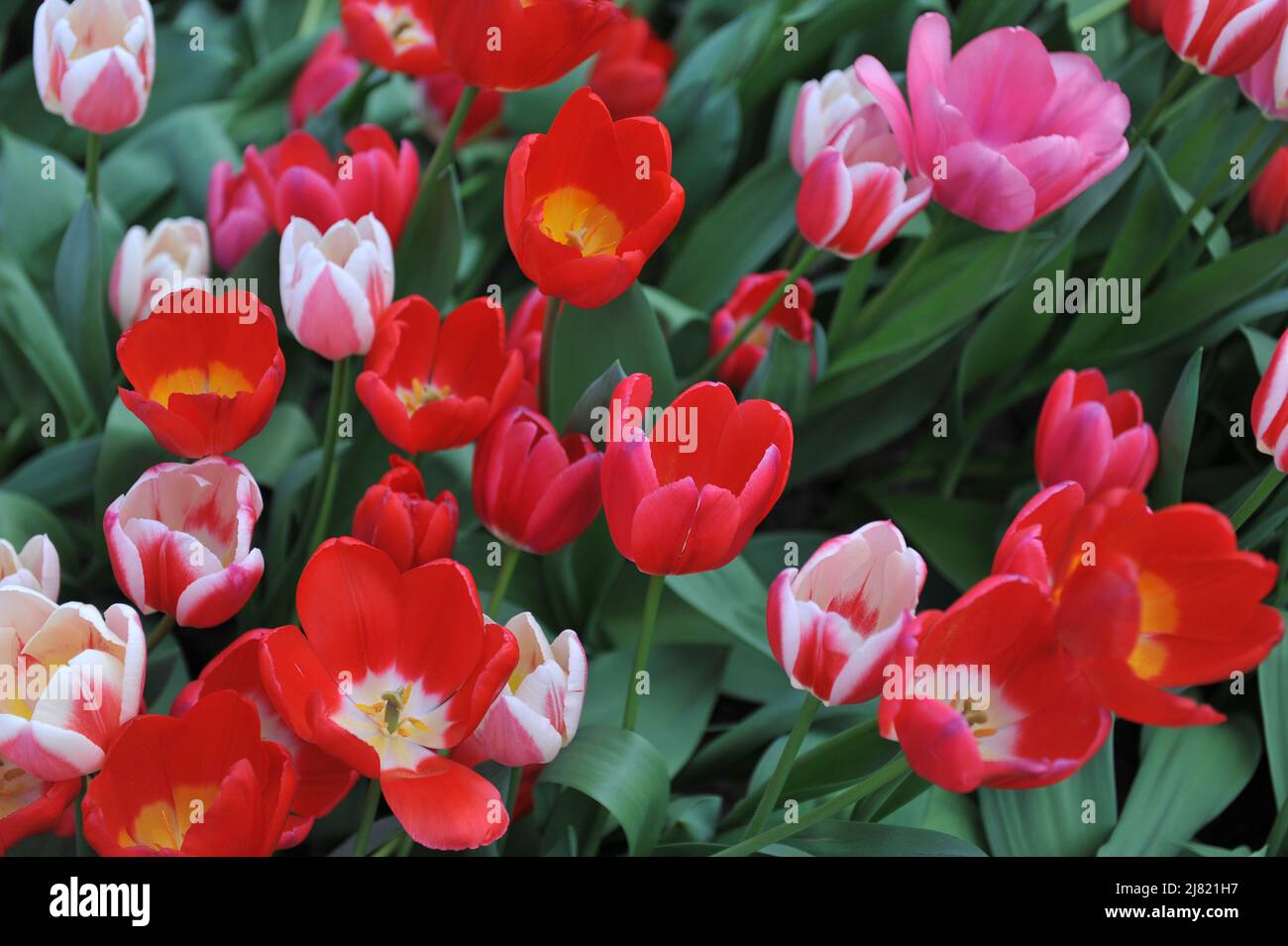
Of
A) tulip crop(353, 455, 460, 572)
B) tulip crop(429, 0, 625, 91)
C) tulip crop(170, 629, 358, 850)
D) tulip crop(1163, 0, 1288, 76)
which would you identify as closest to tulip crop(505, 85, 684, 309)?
tulip crop(429, 0, 625, 91)

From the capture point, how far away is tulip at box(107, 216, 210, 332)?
2.70 ft

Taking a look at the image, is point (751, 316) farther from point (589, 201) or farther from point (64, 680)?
point (64, 680)

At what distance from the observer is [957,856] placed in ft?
1.98

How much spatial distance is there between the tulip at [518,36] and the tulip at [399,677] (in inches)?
10.6

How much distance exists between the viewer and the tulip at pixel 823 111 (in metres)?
0.78

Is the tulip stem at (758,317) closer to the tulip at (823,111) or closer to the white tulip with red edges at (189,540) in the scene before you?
the tulip at (823,111)

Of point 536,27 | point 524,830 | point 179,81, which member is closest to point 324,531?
point 524,830

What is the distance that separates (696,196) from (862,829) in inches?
23.6

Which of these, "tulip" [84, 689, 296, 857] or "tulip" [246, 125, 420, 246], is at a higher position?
"tulip" [246, 125, 420, 246]

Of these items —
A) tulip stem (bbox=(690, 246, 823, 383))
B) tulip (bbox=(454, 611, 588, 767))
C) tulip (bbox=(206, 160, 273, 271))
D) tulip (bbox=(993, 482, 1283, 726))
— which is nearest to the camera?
tulip (bbox=(993, 482, 1283, 726))

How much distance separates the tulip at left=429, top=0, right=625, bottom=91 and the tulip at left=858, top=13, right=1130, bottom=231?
0.15 m

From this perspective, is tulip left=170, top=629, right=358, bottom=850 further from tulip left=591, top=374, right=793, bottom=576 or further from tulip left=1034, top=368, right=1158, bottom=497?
tulip left=1034, top=368, right=1158, bottom=497

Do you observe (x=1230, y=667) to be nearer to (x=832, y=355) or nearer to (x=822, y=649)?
(x=822, y=649)

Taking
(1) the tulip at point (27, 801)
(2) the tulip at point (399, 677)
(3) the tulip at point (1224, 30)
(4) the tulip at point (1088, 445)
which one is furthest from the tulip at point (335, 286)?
(3) the tulip at point (1224, 30)
